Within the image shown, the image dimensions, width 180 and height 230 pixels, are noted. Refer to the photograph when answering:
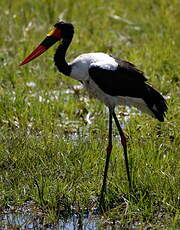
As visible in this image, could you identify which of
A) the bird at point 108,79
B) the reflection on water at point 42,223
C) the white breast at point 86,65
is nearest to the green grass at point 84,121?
the reflection on water at point 42,223

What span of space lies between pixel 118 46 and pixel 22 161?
142 inches

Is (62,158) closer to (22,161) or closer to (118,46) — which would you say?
(22,161)

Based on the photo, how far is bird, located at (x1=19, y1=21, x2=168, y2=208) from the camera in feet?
20.8

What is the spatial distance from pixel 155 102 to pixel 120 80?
38cm

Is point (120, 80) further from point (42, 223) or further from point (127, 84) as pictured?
point (42, 223)

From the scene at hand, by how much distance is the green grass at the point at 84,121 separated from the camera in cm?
604

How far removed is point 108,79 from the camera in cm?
634

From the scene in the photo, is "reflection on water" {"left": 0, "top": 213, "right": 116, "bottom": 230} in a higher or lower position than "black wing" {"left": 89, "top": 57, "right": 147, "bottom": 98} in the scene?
lower

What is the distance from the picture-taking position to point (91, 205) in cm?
609

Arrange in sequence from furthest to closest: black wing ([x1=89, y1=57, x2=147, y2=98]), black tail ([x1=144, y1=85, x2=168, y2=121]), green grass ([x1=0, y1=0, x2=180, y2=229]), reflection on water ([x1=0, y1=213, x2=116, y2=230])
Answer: black tail ([x1=144, y1=85, x2=168, y2=121]), black wing ([x1=89, y1=57, x2=147, y2=98]), green grass ([x1=0, y1=0, x2=180, y2=229]), reflection on water ([x1=0, y1=213, x2=116, y2=230])

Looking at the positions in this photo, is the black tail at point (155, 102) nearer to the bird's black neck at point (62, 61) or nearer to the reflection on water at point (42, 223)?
the bird's black neck at point (62, 61)

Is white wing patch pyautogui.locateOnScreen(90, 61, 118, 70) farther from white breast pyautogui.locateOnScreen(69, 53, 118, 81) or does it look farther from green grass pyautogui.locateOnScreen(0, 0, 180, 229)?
green grass pyautogui.locateOnScreen(0, 0, 180, 229)

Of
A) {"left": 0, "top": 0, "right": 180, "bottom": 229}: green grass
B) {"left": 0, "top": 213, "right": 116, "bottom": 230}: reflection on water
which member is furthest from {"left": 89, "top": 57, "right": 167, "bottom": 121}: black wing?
{"left": 0, "top": 213, "right": 116, "bottom": 230}: reflection on water

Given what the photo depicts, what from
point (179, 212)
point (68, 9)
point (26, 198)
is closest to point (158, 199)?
point (179, 212)
